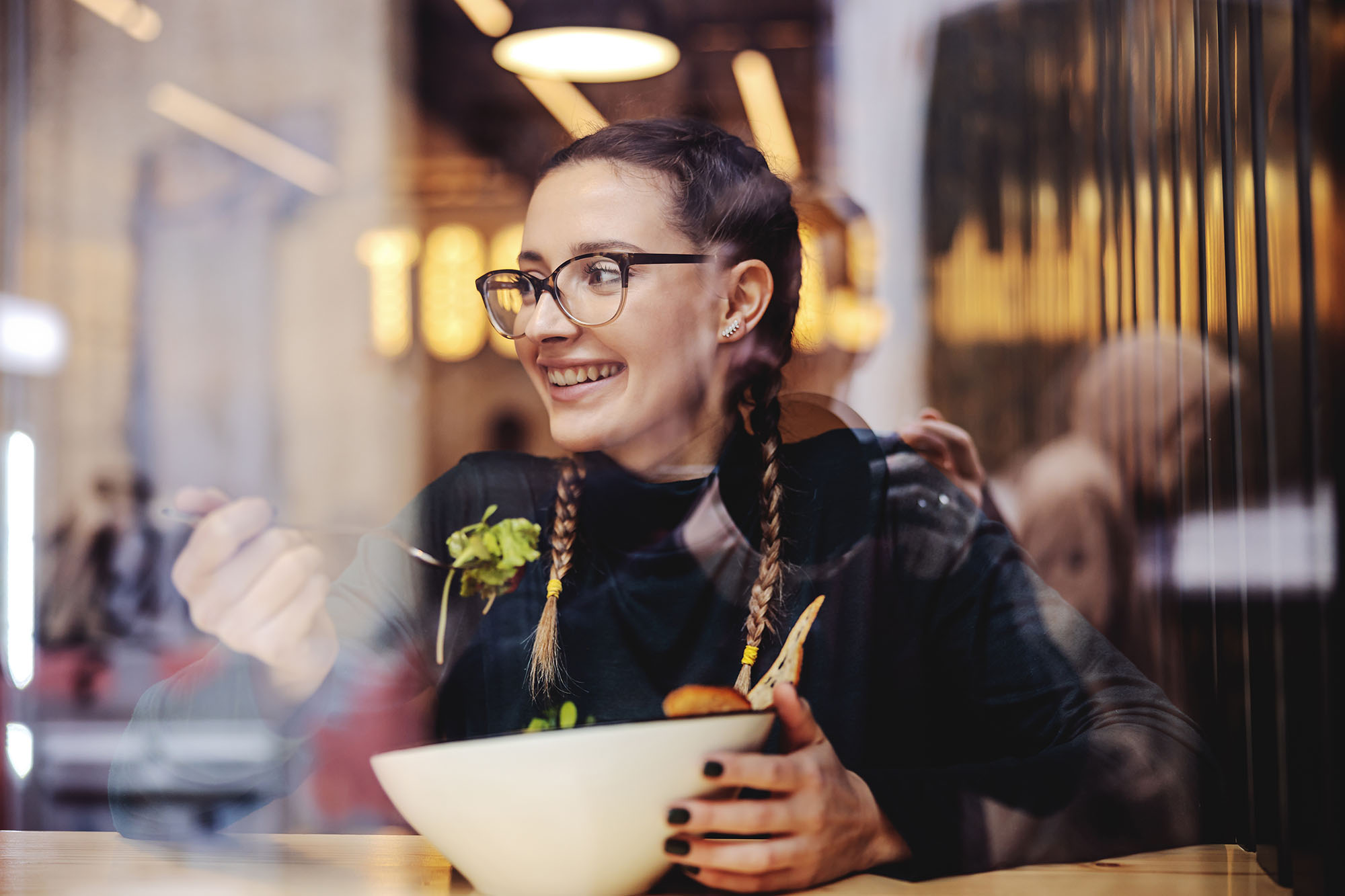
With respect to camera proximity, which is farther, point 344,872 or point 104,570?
point 104,570

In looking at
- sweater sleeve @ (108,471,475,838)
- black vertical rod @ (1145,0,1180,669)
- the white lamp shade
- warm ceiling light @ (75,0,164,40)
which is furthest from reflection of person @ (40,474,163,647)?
black vertical rod @ (1145,0,1180,669)

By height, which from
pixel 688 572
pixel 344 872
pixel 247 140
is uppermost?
pixel 247 140

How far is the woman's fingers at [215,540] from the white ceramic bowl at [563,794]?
18 centimetres

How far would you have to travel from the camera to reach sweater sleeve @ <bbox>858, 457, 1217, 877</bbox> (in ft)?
1.33

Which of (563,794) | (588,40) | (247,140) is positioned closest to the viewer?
(563,794)

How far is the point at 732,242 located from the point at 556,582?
0.22 m

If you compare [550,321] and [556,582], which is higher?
[550,321]

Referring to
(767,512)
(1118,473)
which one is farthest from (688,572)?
(1118,473)

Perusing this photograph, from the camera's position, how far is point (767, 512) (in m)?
0.55

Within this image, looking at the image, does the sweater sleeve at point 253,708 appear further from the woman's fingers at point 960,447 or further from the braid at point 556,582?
A: the woman's fingers at point 960,447

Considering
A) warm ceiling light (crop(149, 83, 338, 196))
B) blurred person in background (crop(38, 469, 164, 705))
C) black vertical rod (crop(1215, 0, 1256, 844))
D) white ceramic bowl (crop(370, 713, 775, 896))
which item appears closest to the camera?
white ceramic bowl (crop(370, 713, 775, 896))

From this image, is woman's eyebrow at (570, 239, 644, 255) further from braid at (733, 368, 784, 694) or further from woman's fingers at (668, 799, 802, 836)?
woman's fingers at (668, 799, 802, 836)

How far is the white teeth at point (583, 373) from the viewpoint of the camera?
51cm

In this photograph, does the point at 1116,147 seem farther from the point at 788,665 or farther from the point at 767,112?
the point at 788,665
